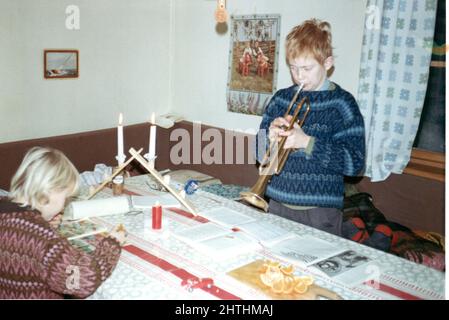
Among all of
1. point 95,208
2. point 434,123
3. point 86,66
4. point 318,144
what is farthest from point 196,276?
point 86,66

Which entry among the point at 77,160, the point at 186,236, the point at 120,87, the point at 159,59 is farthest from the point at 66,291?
the point at 159,59

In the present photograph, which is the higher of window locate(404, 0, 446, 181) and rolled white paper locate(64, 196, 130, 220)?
window locate(404, 0, 446, 181)

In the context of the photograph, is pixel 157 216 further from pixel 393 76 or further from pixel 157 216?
pixel 393 76

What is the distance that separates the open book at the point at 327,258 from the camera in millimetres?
1927

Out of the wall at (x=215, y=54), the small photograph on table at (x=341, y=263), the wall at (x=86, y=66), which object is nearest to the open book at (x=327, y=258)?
the small photograph on table at (x=341, y=263)

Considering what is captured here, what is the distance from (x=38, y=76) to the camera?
409cm

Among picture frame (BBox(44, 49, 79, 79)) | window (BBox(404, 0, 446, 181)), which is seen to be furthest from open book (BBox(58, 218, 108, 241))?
window (BBox(404, 0, 446, 181))

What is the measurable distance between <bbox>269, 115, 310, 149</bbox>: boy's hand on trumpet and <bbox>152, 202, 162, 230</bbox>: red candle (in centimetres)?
70

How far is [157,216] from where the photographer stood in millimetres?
2324

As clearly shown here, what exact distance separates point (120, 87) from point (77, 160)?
90cm

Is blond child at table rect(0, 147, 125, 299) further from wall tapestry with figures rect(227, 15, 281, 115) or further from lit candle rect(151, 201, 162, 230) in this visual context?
wall tapestry with figures rect(227, 15, 281, 115)

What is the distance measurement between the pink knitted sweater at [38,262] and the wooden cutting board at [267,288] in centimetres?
50

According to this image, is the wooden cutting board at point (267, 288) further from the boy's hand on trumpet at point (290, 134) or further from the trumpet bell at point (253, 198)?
the boy's hand on trumpet at point (290, 134)

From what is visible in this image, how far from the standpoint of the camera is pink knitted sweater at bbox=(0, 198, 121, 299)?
1667 mm
